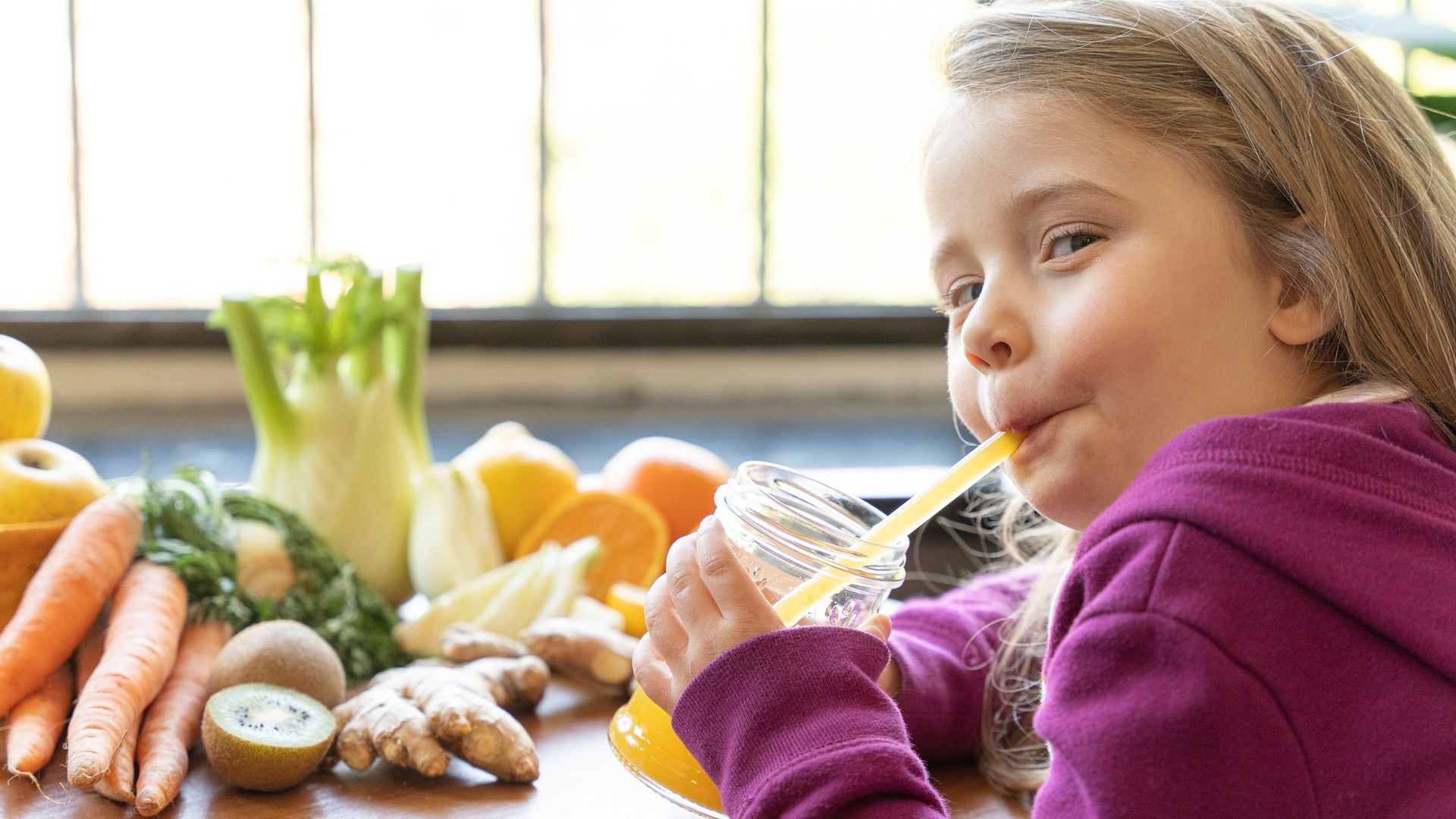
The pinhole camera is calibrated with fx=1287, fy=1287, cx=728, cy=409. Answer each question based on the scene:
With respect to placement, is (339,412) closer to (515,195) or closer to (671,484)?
(671,484)

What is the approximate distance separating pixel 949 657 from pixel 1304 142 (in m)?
0.41

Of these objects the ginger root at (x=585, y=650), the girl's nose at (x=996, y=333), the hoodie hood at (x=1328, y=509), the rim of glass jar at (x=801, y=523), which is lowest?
the ginger root at (x=585, y=650)

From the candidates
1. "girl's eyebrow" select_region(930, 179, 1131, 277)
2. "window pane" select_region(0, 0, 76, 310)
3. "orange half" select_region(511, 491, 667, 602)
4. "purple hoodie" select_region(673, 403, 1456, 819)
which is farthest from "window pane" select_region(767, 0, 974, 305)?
"purple hoodie" select_region(673, 403, 1456, 819)

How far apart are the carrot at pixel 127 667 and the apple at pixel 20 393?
13cm

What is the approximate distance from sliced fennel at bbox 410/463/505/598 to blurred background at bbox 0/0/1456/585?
124cm

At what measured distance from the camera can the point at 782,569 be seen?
2.22 ft

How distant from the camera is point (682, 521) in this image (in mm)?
1282

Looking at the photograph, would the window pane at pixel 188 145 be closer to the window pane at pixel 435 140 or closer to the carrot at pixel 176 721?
the window pane at pixel 435 140

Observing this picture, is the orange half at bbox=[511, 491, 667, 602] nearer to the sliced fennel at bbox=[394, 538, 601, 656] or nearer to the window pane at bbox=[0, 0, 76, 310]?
the sliced fennel at bbox=[394, 538, 601, 656]

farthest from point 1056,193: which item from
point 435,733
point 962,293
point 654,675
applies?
point 435,733

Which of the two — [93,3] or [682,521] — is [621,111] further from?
[682,521]

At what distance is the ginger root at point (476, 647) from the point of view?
0.94 metres

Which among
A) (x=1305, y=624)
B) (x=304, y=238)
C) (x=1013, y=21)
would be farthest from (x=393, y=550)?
(x=304, y=238)

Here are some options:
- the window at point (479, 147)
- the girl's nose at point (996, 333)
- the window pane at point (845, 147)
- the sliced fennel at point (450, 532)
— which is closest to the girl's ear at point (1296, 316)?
the girl's nose at point (996, 333)
